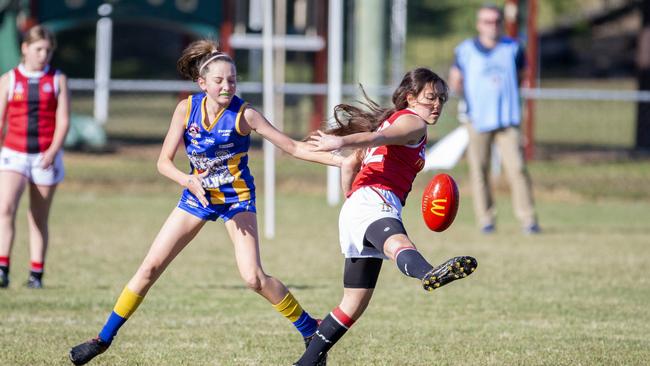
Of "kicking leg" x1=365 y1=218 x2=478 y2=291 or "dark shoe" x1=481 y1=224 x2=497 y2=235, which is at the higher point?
"kicking leg" x1=365 y1=218 x2=478 y2=291

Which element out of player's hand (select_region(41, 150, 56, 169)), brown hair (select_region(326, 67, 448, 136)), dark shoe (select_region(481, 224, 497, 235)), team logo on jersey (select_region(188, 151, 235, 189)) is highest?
brown hair (select_region(326, 67, 448, 136))

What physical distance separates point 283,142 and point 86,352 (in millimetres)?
1583

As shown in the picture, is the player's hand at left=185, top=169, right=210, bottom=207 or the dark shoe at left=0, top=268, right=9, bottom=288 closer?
the player's hand at left=185, top=169, right=210, bottom=207

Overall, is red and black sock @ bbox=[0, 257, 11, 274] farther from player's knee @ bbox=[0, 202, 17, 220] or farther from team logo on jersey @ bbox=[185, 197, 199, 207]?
team logo on jersey @ bbox=[185, 197, 199, 207]

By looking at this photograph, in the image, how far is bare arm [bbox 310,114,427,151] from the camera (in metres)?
5.09

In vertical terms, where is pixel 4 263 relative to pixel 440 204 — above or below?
below

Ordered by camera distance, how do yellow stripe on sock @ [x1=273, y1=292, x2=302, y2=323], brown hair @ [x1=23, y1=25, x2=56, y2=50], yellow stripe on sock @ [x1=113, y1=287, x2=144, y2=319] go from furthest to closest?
1. brown hair @ [x1=23, y1=25, x2=56, y2=50]
2. yellow stripe on sock @ [x1=273, y1=292, x2=302, y2=323]
3. yellow stripe on sock @ [x1=113, y1=287, x2=144, y2=319]

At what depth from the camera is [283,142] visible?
224 inches

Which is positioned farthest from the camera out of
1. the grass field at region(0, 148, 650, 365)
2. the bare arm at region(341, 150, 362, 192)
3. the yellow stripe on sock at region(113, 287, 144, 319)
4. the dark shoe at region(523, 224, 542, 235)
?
the dark shoe at region(523, 224, 542, 235)

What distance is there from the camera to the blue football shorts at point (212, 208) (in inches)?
239

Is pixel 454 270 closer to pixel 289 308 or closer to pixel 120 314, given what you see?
pixel 289 308

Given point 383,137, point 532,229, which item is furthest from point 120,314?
point 532,229

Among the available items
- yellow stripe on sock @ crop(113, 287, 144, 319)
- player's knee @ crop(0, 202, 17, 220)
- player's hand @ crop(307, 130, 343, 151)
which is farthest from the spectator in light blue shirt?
player's hand @ crop(307, 130, 343, 151)

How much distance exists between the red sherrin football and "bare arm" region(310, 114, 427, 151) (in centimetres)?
32
